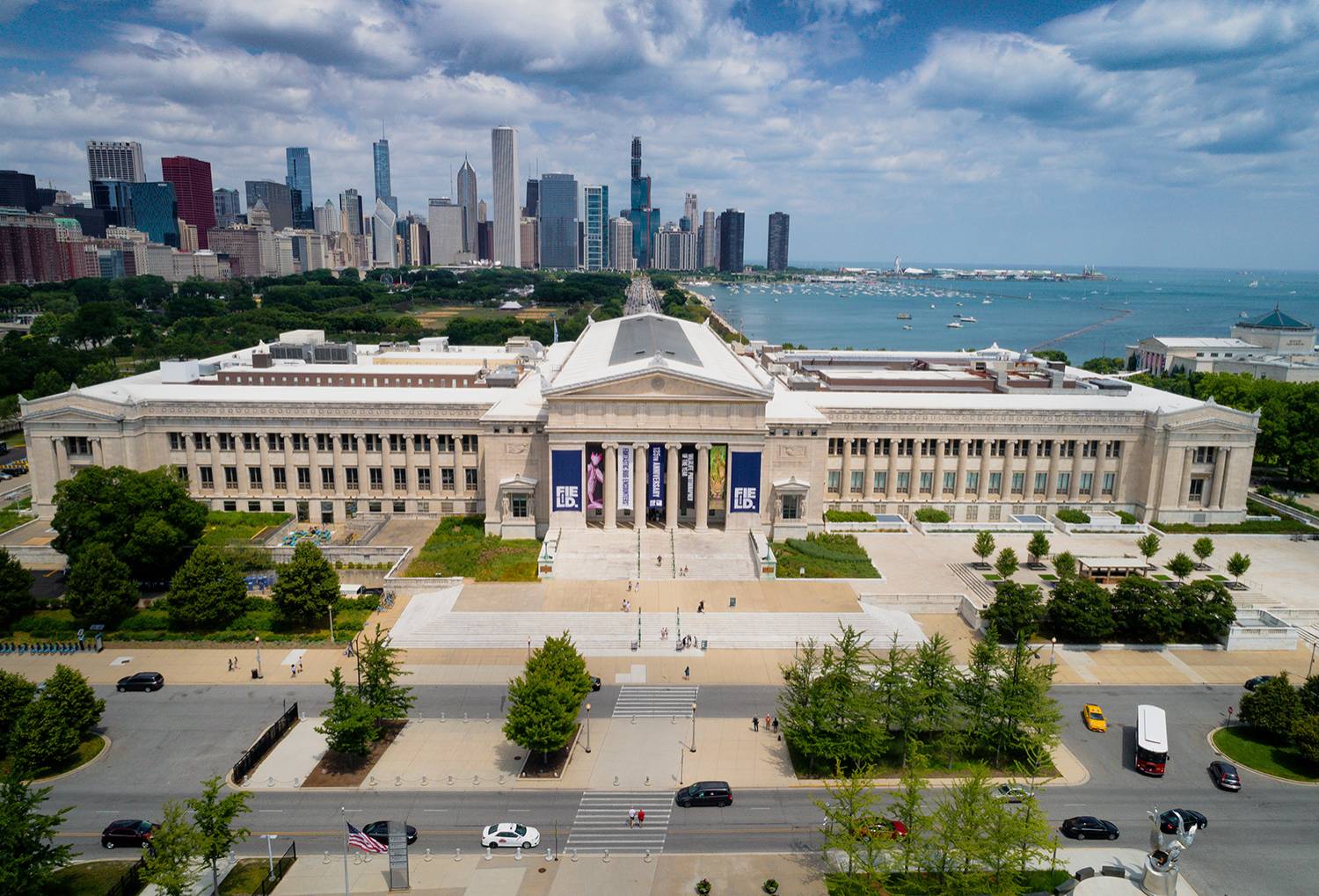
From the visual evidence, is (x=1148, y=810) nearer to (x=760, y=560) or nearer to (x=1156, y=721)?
(x=1156, y=721)

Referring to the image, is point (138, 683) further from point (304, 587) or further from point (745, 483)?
point (745, 483)

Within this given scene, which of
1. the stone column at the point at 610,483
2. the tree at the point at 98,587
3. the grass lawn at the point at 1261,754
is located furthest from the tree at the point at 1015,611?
the tree at the point at 98,587

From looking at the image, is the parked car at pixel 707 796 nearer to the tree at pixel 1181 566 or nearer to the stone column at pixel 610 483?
the stone column at pixel 610 483

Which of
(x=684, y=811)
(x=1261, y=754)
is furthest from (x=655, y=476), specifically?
(x=1261, y=754)

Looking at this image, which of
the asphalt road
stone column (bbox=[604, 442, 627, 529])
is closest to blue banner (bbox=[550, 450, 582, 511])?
stone column (bbox=[604, 442, 627, 529])

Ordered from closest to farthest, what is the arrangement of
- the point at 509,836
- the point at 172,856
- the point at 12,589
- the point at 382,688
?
1. the point at 172,856
2. the point at 509,836
3. the point at 382,688
4. the point at 12,589

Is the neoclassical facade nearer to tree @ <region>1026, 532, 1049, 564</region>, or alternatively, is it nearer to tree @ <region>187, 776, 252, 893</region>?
tree @ <region>1026, 532, 1049, 564</region>

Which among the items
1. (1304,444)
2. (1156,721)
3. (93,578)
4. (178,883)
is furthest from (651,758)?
(1304,444)
